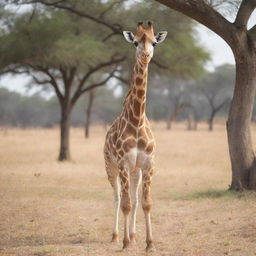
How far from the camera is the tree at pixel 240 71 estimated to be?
1077 cm

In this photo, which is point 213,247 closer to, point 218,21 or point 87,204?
point 87,204

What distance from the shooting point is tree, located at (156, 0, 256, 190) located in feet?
35.3

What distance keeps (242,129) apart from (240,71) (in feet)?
3.84

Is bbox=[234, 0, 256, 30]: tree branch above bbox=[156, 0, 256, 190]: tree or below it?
above

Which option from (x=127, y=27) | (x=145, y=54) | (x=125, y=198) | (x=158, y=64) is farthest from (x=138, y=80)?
(x=158, y=64)

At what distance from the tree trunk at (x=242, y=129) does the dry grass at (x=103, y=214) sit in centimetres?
50

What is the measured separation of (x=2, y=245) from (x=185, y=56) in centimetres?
1412

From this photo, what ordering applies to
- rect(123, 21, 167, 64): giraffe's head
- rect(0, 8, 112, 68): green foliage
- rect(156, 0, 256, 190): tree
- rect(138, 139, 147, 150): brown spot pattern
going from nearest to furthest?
rect(123, 21, 167, 64): giraffe's head
rect(138, 139, 147, 150): brown spot pattern
rect(156, 0, 256, 190): tree
rect(0, 8, 112, 68): green foliage

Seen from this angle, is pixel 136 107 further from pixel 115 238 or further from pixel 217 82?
pixel 217 82

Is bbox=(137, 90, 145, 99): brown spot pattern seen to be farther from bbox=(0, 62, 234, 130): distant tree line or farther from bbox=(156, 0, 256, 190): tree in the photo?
bbox=(0, 62, 234, 130): distant tree line

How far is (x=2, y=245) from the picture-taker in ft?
25.5

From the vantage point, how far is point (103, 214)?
10.2 metres

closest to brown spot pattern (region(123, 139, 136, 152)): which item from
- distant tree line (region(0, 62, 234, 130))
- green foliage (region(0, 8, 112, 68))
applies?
green foliage (region(0, 8, 112, 68))

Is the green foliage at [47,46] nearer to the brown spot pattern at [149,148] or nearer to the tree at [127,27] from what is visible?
the tree at [127,27]
